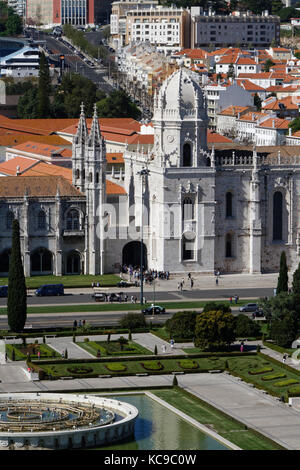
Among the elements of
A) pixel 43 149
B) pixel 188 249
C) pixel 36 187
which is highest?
pixel 43 149

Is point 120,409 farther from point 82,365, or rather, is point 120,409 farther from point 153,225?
point 153,225

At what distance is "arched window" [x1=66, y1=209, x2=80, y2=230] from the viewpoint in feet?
457

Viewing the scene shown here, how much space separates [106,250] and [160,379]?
40.3 metres

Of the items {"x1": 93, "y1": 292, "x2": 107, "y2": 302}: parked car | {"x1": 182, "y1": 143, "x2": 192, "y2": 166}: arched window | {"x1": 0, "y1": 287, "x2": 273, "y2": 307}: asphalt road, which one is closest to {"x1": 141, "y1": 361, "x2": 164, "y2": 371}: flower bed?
{"x1": 0, "y1": 287, "x2": 273, "y2": 307}: asphalt road

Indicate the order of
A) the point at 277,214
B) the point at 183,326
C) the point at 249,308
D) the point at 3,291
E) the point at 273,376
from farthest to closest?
the point at 277,214, the point at 3,291, the point at 249,308, the point at 183,326, the point at 273,376

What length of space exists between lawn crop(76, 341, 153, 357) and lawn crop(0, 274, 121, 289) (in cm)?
2228

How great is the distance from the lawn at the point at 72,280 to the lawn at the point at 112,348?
73.1 feet

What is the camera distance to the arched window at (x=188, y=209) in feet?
458

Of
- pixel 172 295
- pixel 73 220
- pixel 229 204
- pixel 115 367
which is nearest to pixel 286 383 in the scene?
pixel 115 367

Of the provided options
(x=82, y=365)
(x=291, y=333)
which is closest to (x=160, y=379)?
(x=82, y=365)

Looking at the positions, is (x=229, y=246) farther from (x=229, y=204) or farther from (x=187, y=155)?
(x=187, y=155)

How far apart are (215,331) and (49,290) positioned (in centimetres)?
2505

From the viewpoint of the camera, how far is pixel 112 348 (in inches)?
4304

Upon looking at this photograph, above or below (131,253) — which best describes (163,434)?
below
